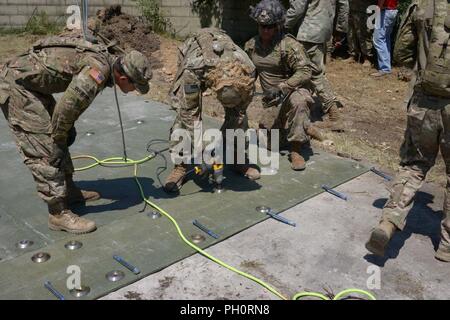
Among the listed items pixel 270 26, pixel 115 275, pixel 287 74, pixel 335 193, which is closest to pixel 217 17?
A: pixel 287 74

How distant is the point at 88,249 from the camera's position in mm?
3006

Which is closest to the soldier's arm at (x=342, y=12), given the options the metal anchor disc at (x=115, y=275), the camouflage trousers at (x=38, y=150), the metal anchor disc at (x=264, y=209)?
the metal anchor disc at (x=264, y=209)

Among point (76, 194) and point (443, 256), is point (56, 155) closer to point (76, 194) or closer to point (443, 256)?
point (76, 194)

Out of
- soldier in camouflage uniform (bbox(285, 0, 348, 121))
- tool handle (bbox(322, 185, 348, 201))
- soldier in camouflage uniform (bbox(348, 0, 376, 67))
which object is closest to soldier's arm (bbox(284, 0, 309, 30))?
soldier in camouflage uniform (bbox(285, 0, 348, 121))

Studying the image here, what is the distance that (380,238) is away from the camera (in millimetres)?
2832

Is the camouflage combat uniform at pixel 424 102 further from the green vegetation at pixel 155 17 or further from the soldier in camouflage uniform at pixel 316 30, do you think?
the green vegetation at pixel 155 17

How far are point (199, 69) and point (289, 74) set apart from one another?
1.25 meters

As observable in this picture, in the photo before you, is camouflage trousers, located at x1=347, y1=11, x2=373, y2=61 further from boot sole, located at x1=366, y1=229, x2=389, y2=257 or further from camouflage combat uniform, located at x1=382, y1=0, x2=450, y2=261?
boot sole, located at x1=366, y1=229, x2=389, y2=257

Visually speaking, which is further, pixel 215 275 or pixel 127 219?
pixel 127 219

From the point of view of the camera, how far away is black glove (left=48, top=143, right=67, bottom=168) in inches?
121

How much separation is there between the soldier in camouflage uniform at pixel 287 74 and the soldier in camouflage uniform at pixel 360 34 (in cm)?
448
